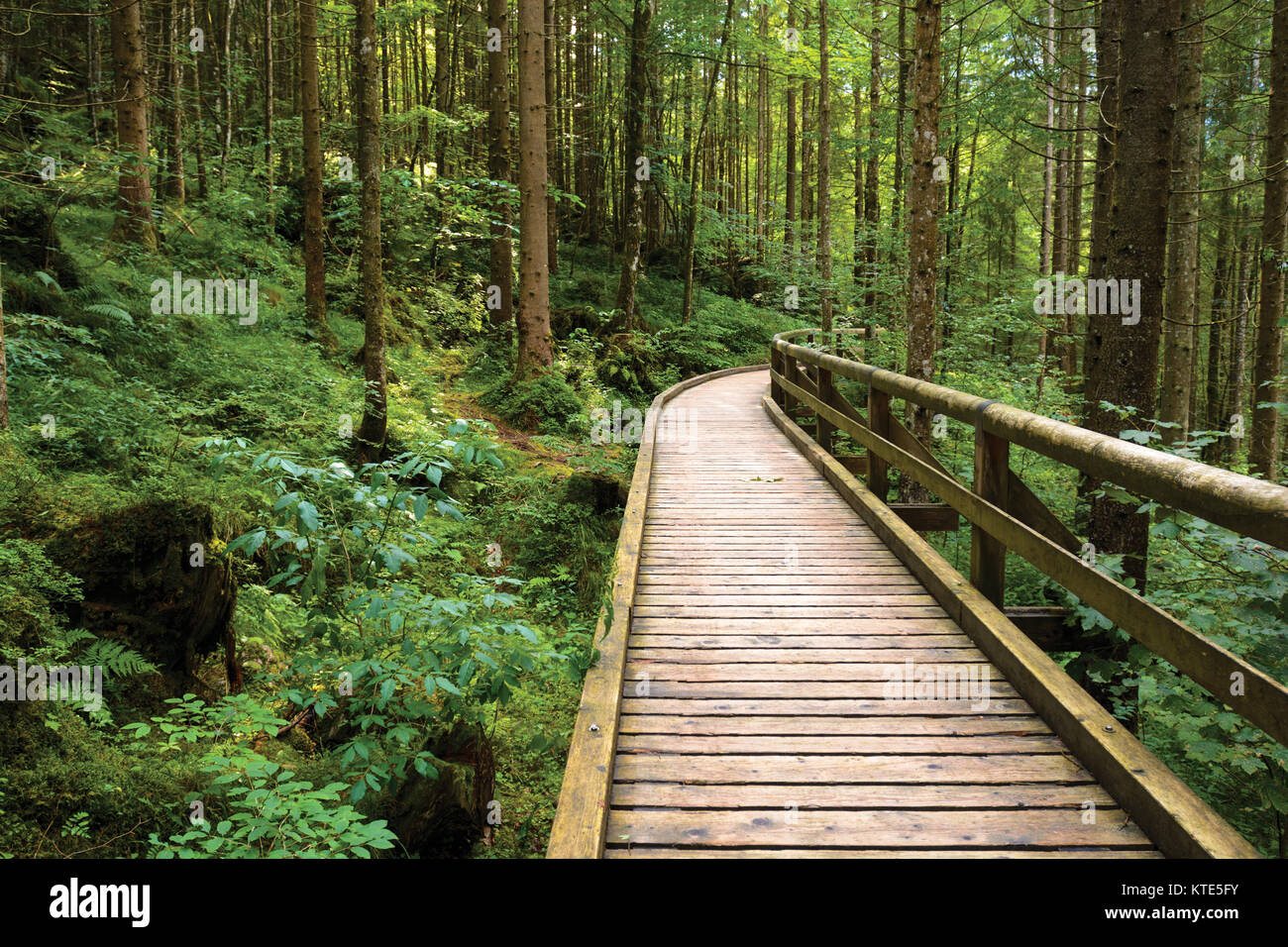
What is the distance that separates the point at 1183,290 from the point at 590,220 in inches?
961

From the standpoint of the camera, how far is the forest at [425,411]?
3756mm

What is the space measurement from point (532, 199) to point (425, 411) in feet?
14.2

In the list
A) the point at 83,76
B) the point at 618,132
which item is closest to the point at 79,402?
the point at 83,76

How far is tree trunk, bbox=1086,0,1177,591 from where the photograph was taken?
5.16 m

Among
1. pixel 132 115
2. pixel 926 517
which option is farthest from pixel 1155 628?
pixel 132 115

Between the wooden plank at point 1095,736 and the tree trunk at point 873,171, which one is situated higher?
the tree trunk at point 873,171

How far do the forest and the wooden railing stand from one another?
0.21 metres

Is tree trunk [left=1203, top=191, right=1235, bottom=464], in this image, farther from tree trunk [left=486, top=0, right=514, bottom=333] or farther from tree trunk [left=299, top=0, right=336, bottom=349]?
tree trunk [left=299, top=0, right=336, bottom=349]

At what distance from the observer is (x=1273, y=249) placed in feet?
40.0

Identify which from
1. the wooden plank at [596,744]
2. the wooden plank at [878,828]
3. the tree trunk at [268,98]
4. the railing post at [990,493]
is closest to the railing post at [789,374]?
the railing post at [990,493]

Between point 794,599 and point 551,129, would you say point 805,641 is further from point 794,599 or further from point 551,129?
point 551,129

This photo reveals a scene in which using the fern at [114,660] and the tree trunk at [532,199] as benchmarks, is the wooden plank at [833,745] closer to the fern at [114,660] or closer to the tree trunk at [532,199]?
the fern at [114,660]

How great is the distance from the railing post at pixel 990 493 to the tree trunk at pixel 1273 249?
6.20m

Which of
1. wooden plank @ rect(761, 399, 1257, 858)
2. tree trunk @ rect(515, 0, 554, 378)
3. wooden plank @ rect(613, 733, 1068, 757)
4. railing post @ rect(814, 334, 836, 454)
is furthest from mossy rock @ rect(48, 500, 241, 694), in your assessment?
tree trunk @ rect(515, 0, 554, 378)
